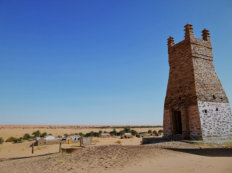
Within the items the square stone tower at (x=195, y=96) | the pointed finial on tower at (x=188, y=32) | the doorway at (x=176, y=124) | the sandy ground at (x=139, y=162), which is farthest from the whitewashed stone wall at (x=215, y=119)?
the pointed finial on tower at (x=188, y=32)

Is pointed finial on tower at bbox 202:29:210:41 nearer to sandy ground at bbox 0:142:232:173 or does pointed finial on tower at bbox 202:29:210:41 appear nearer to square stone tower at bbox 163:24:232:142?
square stone tower at bbox 163:24:232:142

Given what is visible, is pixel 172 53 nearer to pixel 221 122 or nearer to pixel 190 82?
pixel 190 82

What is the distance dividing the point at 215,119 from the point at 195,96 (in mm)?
2757

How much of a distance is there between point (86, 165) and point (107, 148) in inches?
99.3

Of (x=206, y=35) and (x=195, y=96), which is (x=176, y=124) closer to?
(x=195, y=96)

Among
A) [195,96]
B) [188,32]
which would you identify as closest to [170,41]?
[188,32]

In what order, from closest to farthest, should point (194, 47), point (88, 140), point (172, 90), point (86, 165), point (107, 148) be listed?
1. point (86, 165)
2. point (107, 148)
3. point (194, 47)
4. point (172, 90)
5. point (88, 140)

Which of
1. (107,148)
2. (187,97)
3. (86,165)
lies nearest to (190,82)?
(187,97)

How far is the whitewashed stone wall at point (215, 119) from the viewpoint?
559 inches

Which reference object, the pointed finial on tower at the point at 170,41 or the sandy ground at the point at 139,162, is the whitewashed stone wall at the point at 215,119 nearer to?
the sandy ground at the point at 139,162

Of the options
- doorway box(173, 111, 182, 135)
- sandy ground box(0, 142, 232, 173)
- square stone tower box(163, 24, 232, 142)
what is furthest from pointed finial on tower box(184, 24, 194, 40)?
sandy ground box(0, 142, 232, 173)

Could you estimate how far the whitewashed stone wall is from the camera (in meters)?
14.2

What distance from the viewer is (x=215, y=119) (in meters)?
14.9

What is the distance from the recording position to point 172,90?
17.7m
